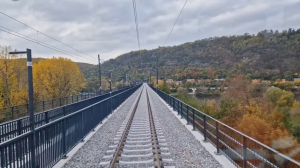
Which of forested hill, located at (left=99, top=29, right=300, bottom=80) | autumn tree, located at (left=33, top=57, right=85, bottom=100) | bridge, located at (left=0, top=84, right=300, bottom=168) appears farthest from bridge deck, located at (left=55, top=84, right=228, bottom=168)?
forested hill, located at (left=99, top=29, right=300, bottom=80)

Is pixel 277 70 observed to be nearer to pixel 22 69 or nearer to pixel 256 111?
pixel 256 111

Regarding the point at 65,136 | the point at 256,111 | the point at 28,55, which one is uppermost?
the point at 28,55

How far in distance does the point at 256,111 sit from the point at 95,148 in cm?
4691

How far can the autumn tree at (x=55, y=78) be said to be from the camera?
49.4m

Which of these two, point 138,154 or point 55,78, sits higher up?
point 55,78

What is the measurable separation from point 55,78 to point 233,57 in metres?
64.2

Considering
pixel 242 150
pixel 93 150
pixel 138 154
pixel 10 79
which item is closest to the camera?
pixel 242 150

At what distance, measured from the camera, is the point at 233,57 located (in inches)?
3834

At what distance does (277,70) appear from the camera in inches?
2724

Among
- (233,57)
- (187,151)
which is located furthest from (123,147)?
(233,57)

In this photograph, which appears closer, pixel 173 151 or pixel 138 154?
pixel 138 154

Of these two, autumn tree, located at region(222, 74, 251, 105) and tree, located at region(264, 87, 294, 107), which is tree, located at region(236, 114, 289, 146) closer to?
autumn tree, located at region(222, 74, 251, 105)

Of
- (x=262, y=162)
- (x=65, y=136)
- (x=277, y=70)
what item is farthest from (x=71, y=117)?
(x=277, y=70)

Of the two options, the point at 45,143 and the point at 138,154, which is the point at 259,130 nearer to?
the point at 138,154
